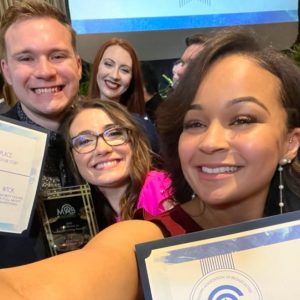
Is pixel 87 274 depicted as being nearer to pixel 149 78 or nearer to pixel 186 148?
pixel 186 148

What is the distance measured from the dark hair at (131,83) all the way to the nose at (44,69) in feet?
2.64

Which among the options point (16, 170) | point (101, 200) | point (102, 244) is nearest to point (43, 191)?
point (16, 170)

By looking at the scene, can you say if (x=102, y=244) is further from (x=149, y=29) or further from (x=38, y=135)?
(x=149, y=29)

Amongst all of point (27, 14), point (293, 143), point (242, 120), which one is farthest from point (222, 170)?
point (27, 14)

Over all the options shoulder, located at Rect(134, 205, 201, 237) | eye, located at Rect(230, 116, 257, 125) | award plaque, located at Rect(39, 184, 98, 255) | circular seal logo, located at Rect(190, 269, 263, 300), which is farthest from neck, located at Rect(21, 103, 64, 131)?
circular seal logo, located at Rect(190, 269, 263, 300)

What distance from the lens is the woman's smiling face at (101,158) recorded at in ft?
4.81

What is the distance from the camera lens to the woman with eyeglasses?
1467 mm

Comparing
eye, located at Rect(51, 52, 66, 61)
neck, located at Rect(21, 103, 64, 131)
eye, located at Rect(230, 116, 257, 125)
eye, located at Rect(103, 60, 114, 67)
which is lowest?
eye, located at Rect(230, 116, 257, 125)

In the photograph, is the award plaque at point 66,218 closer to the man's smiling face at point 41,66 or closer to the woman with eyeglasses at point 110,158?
the woman with eyeglasses at point 110,158

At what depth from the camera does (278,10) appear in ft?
8.67

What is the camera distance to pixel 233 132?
85 cm

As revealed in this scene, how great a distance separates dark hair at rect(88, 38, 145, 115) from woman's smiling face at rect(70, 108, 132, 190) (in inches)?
33.4

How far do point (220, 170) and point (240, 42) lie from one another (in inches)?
11.4

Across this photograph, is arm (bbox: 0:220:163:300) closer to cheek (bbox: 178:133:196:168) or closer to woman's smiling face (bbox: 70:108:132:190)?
cheek (bbox: 178:133:196:168)
